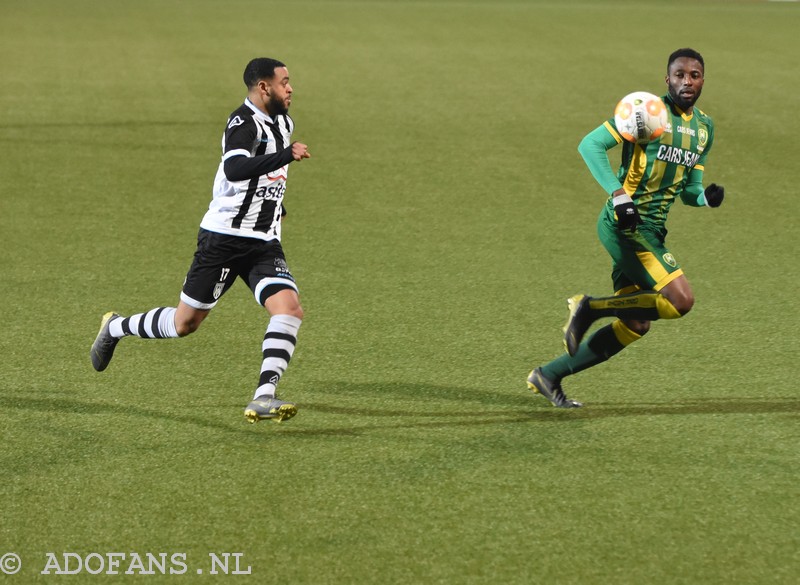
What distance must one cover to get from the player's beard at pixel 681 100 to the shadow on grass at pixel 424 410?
1.72 m

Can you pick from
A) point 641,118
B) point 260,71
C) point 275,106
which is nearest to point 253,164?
point 275,106

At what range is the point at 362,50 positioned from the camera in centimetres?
2172

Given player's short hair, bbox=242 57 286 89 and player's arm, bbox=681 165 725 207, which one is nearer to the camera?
player's short hair, bbox=242 57 286 89

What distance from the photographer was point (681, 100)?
682cm

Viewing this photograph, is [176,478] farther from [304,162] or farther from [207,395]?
[304,162]

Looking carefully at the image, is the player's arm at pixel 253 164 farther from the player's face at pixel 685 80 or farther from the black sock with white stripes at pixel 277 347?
the player's face at pixel 685 80

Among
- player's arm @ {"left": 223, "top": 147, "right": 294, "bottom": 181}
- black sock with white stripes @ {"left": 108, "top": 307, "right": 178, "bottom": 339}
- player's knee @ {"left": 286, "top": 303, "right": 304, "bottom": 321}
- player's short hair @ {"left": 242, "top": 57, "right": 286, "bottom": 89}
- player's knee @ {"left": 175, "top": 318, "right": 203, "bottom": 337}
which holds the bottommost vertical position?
player's knee @ {"left": 286, "top": 303, "right": 304, "bottom": 321}

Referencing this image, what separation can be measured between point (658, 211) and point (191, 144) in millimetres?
9588

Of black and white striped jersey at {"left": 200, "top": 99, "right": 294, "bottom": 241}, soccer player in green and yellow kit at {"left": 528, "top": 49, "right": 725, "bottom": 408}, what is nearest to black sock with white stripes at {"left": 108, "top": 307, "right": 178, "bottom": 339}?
black and white striped jersey at {"left": 200, "top": 99, "right": 294, "bottom": 241}

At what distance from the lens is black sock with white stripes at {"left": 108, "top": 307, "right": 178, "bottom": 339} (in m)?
7.12

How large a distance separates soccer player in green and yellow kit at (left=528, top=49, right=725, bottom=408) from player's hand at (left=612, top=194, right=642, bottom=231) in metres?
0.04

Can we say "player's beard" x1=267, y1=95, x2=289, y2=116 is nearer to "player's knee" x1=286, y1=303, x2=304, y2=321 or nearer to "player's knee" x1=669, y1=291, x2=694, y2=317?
"player's knee" x1=286, y1=303, x2=304, y2=321

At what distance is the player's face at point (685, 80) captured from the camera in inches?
266

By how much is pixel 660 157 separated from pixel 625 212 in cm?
54
